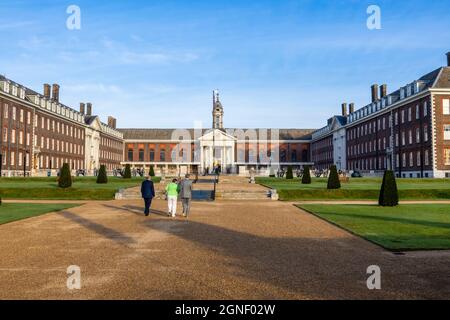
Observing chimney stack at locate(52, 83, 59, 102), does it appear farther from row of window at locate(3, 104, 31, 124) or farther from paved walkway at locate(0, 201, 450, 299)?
paved walkway at locate(0, 201, 450, 299)

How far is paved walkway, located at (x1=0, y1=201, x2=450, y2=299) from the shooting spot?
6.15 metres

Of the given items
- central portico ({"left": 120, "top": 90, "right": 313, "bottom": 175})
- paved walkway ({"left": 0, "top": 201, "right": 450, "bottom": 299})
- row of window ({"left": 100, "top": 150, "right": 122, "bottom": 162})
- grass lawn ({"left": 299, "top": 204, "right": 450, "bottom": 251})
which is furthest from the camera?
central portico ({"left": 120, "top": 90, "right": 313, "bottom": 175})

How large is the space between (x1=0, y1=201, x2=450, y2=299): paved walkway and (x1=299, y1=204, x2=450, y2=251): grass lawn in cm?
64

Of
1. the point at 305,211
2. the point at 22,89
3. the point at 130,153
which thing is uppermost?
the point at 22,89

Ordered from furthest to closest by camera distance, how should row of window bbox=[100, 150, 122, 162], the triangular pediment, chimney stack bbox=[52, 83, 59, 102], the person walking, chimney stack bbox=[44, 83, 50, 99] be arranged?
the triangular pediment, row of window bbox=[100, 150, 122, 162], chimney stack bbox=[52, 83, 59, 102], chimney stack bbox=[44, 83, 50, 99], the person walking

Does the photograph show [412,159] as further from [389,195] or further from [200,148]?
[200,148]

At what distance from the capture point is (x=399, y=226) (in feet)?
42.8

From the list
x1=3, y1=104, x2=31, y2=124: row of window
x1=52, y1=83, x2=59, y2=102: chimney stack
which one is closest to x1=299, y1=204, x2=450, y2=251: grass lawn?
x1=3, y1=104, x2=31, y2=124: row of window

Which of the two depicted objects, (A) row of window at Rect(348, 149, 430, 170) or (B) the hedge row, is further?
(A) row of window at Rect(348, 149, 430, 170)

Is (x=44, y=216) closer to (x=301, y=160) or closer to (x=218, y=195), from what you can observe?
(x=218, y=195)

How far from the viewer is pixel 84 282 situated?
6629mm

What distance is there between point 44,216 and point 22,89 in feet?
145

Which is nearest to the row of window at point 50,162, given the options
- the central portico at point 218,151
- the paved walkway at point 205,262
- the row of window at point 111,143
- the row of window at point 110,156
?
the row of window at point 110,156
